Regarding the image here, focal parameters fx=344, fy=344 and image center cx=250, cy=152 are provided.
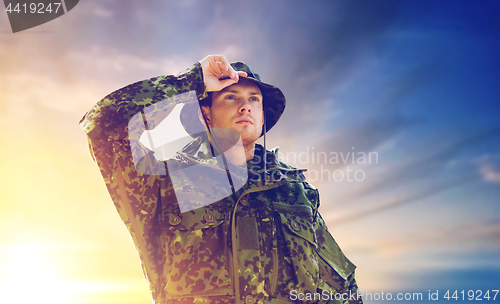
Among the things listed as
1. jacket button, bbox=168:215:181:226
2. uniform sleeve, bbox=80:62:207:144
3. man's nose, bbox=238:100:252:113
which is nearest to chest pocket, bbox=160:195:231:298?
jacket button, bbox=168:215:181:226

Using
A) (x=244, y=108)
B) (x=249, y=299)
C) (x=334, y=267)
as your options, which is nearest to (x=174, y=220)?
(x=249, y=299)

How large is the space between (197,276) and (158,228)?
0.56 meters

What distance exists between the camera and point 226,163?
12.7ft

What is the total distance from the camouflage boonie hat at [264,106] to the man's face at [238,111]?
0.57ft

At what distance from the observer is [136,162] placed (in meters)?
2.92

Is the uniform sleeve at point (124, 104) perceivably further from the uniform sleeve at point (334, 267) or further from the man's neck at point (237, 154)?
the uniform sleeve at point (334, 267)

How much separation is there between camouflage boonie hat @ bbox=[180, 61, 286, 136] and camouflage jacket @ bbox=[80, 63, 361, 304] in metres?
0.84

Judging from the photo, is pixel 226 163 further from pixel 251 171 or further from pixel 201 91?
pixel 201 91

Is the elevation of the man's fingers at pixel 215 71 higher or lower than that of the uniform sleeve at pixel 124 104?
higher

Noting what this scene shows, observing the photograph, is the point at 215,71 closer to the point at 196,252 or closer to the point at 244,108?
the point at 244,108

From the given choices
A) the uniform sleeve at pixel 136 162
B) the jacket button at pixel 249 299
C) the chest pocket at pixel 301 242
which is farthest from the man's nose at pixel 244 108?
the jacket button at pixel 249 299

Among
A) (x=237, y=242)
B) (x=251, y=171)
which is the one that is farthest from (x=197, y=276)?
(x=251, y=171)

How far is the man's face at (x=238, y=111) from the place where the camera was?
3.99 meters

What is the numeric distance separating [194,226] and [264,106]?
2.24 m
